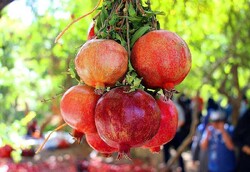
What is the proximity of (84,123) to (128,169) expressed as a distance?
15.2ft

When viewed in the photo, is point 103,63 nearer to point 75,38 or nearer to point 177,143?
point 75,38

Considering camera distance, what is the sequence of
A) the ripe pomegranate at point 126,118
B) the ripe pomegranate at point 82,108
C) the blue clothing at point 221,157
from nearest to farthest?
the ripe pomegranate at point 126,118, the ripe pomegranate at point 82,108, the blue clothing at point 221,157

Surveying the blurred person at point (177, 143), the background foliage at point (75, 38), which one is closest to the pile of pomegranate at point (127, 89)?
the background foliage at point (75, 38)

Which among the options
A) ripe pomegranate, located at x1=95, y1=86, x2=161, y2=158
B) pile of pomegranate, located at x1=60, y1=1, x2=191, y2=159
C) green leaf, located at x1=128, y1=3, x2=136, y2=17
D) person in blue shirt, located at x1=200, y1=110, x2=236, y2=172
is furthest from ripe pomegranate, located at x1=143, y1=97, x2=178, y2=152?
person in blue shirt, located at x1=200, y1=110, x2=236, y2=172

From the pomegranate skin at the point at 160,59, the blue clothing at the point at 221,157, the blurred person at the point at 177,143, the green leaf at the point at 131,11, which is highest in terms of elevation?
the green leaf at the point at 131,11

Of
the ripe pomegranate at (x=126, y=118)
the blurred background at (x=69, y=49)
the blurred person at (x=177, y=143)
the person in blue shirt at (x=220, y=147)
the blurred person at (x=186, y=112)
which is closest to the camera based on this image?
the ripe pomegranate at (x=126, y=118)

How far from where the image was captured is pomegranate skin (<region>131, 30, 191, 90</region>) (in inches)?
Answer: 49.3

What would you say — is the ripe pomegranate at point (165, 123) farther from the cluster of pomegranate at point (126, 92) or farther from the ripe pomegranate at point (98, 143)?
the ripe pomegranate at point (98, 143)

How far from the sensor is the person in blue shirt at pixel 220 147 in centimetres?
691

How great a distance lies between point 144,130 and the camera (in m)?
1.21

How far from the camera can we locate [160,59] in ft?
4.14

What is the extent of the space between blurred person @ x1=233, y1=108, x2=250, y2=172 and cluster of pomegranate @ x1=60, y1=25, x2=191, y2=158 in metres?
5.76

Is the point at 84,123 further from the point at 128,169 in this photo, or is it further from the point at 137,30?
the point at 128,169

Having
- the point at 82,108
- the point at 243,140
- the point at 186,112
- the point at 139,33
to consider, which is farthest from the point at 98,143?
the point at 186,112
